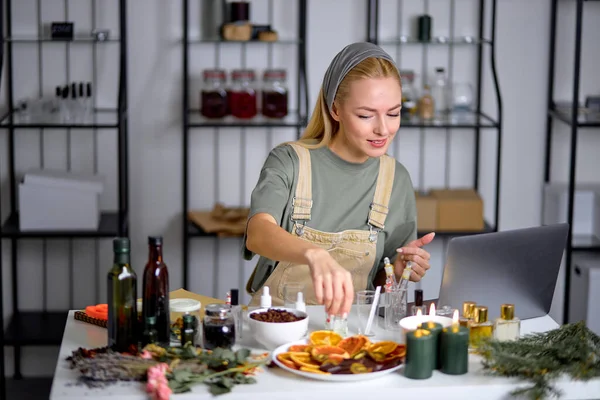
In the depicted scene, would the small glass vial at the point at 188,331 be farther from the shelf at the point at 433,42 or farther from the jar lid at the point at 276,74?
the shelf at the point at 433,42

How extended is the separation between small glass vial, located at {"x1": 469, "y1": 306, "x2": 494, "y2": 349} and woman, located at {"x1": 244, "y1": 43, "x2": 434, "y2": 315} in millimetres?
308

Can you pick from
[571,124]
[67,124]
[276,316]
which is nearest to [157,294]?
[276,316]

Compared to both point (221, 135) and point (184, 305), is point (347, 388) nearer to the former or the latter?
point (184, 305)

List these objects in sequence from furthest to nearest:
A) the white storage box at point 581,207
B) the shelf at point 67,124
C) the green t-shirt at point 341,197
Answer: the white storage box at point 581,207, the shelf at point 67,124, the green t-shirt at point 341,197

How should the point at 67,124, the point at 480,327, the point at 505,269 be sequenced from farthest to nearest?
1. the point at 67,124
2. the point at 505,269
3. the point at 480,327

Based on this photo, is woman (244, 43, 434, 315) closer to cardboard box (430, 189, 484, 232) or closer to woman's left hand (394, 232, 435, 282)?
woman's left hand (394, 232, 435, 282)

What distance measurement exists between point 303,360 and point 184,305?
0.49 meters

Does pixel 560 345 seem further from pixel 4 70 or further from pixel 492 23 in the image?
pixel 4 70

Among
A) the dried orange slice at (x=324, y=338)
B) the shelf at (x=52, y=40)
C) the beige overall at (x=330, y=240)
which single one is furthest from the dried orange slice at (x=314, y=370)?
the shelf at (x=52, y=40)

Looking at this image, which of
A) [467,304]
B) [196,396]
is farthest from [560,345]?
[196,396]

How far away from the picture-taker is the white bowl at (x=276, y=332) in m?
1.93

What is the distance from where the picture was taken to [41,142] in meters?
3.98

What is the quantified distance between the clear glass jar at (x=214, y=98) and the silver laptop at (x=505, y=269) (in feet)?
6.26

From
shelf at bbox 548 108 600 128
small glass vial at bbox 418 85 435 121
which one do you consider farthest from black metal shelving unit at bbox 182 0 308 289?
shelf at bbox 548 108 600 128
